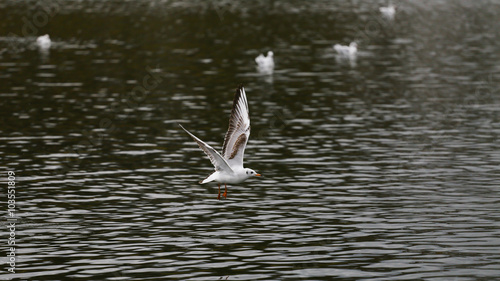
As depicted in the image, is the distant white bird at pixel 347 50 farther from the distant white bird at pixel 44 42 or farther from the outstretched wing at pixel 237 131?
the outstretched wing at pixel 237 131

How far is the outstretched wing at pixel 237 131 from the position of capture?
23.5 meters

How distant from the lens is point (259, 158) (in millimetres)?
34500

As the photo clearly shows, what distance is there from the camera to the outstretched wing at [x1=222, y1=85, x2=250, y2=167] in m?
23.5

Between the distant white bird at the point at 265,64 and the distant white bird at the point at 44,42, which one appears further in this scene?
the distant white bird at the point at 44,42

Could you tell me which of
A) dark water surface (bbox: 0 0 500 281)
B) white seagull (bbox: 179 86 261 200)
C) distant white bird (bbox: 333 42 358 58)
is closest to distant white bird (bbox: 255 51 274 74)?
dark water surface (bbox: 0 0 500 281)

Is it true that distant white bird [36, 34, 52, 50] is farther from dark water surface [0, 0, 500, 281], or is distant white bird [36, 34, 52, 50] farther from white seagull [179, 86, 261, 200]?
white seagull [179, 86, 261, 200]

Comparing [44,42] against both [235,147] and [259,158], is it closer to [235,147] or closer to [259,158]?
[259,158]

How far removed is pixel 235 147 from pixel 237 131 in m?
0.46

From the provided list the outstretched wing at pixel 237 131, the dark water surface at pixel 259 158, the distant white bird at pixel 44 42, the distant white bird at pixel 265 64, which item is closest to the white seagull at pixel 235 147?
the outstretched wing at pixel 237 131

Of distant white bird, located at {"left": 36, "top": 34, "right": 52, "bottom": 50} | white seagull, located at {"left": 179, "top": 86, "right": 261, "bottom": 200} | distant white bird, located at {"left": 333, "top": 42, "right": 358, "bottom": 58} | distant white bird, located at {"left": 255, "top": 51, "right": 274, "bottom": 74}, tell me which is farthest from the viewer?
distant white bird, located at {"left": 36, "top": 34, "right": 52, "bottom": 50}

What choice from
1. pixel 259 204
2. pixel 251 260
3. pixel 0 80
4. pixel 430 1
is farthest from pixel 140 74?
pixel 430 1

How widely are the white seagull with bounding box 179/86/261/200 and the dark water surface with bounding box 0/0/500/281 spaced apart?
4.81 feet

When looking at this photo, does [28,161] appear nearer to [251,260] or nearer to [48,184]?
[48,184]

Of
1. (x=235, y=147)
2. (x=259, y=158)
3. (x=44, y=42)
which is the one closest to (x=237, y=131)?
(x=235, y=147)
